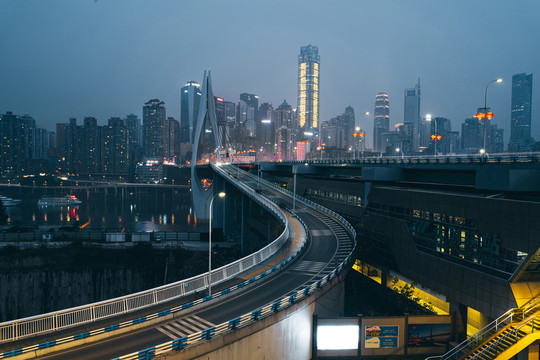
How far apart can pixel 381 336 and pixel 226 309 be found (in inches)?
357

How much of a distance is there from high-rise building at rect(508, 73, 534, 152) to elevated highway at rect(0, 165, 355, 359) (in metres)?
62.5

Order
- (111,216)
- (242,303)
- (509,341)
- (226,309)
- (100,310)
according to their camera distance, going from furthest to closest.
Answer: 1. (111,216)
2. (242,303)
3. (509,341)
4. (226,309)
5. (100,310)

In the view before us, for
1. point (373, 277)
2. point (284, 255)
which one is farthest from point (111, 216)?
point (284, 255)

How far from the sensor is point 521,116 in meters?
93.2

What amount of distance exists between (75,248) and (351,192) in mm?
41288

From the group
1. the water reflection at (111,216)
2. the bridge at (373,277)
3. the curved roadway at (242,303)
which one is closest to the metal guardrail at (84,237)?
Result: the bridge at (373,277)

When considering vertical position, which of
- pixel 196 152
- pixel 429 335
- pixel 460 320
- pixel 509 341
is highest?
pixel 196 152

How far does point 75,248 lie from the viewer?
175ft

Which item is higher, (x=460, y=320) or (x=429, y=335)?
(x=429, y=335)

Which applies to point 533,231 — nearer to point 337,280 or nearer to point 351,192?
point 337,280

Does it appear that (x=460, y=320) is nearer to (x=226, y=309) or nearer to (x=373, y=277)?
(x=373, y=277)

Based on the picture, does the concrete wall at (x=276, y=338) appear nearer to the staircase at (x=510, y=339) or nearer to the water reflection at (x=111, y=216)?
the staircase at (x=510, y=339)

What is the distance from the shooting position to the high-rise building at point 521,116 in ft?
254

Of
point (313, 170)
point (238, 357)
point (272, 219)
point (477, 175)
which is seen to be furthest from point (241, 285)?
point (313, 170)
